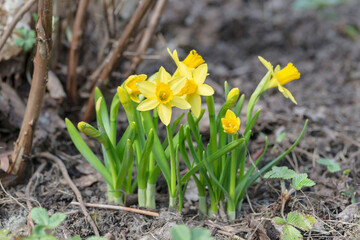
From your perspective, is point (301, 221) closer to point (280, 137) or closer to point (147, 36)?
point (280, 137)

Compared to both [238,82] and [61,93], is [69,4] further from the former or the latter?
[238,82]

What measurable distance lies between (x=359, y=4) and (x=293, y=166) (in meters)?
4.17

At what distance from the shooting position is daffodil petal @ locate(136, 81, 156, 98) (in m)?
1.48

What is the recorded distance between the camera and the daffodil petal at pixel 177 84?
58.1 inches

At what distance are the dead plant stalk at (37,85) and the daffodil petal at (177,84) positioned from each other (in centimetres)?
65

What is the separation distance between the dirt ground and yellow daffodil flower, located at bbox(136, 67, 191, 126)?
53 centimetres

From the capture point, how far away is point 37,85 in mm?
1814

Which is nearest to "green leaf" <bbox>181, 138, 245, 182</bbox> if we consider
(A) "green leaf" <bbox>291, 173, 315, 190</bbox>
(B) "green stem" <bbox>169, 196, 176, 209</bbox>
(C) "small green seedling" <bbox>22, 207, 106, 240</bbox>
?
(B) "green stem" <bbox>169, 196, 176, 209</bbox>

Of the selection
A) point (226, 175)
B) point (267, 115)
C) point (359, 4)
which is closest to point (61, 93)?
point (226, 175)

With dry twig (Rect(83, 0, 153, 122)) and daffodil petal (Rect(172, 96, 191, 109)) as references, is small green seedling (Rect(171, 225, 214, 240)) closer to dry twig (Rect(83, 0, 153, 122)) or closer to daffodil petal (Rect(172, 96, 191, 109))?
daffodil petal (Rect(172, 96, 191, 109))

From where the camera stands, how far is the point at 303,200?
191 centimetres

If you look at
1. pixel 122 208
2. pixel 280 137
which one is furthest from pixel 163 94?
pixel 280 137

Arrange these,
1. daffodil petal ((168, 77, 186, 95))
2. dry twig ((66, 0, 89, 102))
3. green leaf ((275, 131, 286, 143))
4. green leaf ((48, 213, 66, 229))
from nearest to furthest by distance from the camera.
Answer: green leaf ((48, 213, 66, 229)) < daffodil petal ((168, 77, 186, 95)) < green leaf ((275, 131, 286, 143)) < dry twig ((66, 0, 89, 102))

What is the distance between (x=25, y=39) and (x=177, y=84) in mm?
1235
